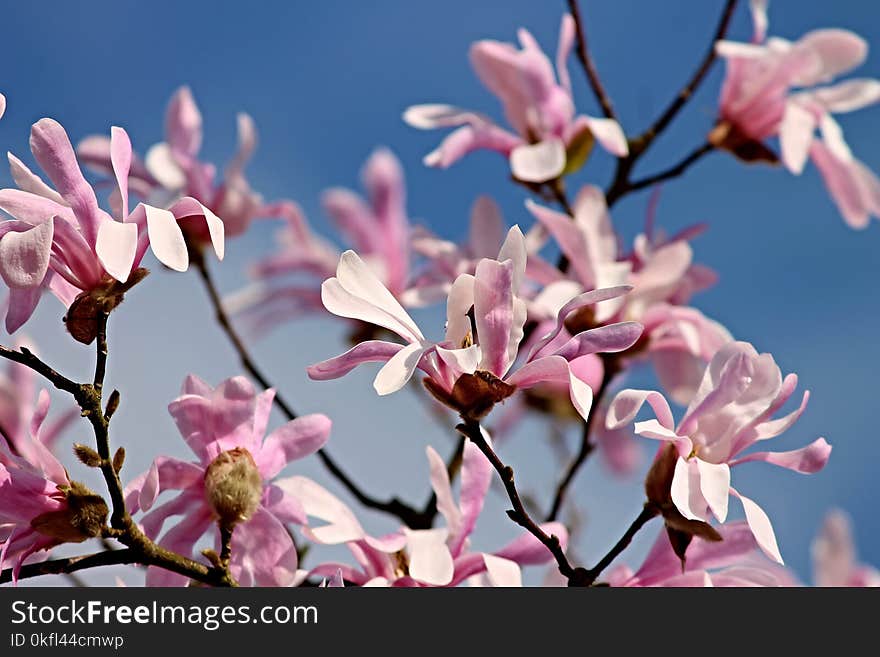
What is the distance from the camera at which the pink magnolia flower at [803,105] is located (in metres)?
1.21

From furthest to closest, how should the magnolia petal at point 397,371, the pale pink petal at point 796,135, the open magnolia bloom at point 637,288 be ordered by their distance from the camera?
the pale pink petal at point 796,135 < the open magnolia bloom at point 637,288 < the magnolia petal at point 397,371

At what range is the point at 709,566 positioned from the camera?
808 mm

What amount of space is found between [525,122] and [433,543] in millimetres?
579

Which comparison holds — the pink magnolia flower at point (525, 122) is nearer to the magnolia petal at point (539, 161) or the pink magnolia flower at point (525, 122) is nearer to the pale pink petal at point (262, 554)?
the magnolia petal at point (539, 161)

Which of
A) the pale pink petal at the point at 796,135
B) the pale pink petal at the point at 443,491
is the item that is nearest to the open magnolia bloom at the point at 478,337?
the pale pink petal at the point at 443,491

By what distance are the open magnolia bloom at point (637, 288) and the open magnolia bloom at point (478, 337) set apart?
343 mm

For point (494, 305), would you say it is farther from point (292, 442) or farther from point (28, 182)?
point (28, 182)

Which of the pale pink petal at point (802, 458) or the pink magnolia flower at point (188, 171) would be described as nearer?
the pale pink petal at point (802, 458)

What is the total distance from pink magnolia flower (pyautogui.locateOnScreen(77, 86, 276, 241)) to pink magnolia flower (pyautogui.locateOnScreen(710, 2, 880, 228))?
56 centimetres

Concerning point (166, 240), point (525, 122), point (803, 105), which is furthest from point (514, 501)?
point (803, 105)

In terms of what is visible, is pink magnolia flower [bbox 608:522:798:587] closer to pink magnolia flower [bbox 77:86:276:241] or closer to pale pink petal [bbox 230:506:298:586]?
pale pink petal [bbox 230:506:298:586]

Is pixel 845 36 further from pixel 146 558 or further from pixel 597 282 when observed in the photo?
pixel 146 558

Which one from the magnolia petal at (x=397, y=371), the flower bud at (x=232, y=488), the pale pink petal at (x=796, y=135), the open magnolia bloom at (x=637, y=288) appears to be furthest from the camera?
the pale pink petal at (x=796, y=135)

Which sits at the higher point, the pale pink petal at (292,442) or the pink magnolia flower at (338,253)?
the pink magnolia flower at (338,253)
